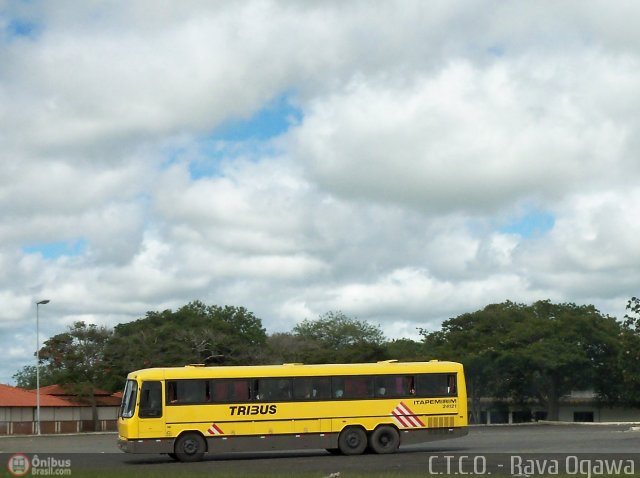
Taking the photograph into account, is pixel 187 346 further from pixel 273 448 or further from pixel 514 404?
pixel 273 448

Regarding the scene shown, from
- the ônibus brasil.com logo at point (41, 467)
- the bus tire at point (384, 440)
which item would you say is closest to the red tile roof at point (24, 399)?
the ônibus brasil.com logo at point (41, 467)

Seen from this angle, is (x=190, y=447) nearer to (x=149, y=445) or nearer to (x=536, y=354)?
(x=149, y=445)

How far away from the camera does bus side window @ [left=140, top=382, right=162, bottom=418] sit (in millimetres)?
30844

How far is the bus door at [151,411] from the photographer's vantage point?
30.6m

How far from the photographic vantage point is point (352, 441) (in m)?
31.8

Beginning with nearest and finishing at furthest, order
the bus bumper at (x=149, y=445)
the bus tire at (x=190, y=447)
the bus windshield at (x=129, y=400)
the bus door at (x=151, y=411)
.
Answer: the bus bumper at (x=149, y=445) < the bus door at (x=151, y=411) < the bus tire at (x=190, y=447) < the bus windshield at (x=129, y=400)

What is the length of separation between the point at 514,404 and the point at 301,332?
4010cm

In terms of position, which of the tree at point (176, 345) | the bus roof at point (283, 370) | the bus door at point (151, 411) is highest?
the tree at point (176, 345)

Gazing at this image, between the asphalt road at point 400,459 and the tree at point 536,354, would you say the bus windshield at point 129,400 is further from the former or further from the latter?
the tree at point 536,354

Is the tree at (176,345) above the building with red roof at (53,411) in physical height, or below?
above

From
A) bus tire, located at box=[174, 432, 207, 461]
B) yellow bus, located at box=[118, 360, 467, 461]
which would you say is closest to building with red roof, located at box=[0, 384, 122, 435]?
yellow bus, located at box=[118, 360, 467, 461]

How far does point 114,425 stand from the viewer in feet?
259

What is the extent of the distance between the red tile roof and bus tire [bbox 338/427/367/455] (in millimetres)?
45180

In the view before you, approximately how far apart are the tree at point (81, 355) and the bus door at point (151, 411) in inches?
1850
